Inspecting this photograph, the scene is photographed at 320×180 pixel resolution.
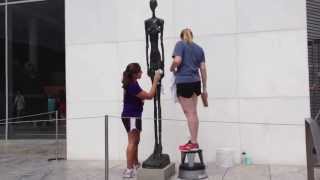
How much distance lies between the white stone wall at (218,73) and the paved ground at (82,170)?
1.59 ft

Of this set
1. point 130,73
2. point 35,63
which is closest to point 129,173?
point 130,73

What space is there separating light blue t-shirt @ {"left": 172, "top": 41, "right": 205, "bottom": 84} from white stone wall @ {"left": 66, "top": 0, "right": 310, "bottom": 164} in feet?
3.78

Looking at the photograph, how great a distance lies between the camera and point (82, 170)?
9.11 m

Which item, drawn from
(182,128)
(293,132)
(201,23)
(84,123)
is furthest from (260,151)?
(84,123)

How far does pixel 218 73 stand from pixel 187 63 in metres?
1.59

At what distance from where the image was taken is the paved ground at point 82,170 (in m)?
8.18

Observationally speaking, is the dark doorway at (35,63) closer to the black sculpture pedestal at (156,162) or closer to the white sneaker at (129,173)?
the white sneaker at (129,173)

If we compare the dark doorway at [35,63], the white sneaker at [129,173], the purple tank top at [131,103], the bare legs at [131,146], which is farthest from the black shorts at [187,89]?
the dark doorway at [35,63]

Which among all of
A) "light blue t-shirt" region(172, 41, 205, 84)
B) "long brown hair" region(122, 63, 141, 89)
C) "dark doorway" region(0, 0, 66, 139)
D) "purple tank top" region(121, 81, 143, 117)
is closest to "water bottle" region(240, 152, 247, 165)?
"light blue t-shirt" region(172, 41, 205, 84)

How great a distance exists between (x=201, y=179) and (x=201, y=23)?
3126 mm

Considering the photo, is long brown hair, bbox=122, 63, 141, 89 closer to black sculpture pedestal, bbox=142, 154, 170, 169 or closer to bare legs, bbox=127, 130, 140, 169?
bare legs, bbox=127, 130, 140, 169

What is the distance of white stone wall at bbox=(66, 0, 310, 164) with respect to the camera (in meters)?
9.11

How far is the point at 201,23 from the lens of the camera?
9.59m

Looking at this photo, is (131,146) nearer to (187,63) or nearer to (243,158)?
(187,63)
